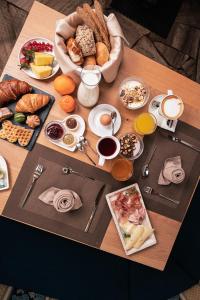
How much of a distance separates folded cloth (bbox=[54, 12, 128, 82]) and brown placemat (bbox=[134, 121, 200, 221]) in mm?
414

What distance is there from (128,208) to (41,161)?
472 mm

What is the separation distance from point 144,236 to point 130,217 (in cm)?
12

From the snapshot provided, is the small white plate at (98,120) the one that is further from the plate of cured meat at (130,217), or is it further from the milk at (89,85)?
the plate of cured meat at (130,217)

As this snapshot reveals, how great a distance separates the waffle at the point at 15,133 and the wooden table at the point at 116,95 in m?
0.04

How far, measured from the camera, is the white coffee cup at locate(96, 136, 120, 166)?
5.51 ft

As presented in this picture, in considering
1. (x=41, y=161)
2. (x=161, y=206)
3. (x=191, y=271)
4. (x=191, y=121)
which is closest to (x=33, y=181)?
(x=41, y=161)

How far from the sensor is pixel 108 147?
1.70 m

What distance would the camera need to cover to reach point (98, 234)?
1771 mm

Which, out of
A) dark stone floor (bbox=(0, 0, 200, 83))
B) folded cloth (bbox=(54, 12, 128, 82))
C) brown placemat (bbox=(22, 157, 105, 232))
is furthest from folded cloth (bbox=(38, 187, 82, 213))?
dark stone floor (bbox=(0, 0, 200, 83))

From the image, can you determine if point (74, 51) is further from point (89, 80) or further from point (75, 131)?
point (75, 131)

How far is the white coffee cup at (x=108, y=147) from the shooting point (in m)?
1.68

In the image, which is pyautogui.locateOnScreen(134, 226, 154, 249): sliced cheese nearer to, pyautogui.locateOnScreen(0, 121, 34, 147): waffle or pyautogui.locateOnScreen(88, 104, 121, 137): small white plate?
pyautogui.locateOnScreen(88, 104, 121, 137): small white plate

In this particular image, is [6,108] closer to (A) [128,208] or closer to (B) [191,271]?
(A) [128,208]

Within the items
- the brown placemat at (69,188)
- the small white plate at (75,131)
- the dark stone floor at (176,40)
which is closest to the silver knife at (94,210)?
the brown placemat at (69,188)
